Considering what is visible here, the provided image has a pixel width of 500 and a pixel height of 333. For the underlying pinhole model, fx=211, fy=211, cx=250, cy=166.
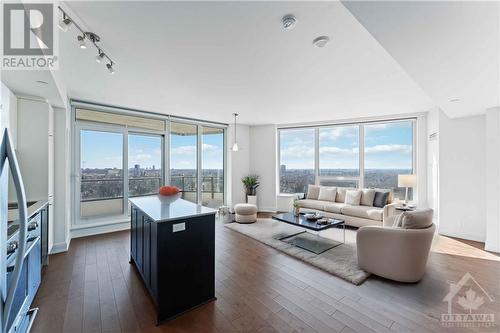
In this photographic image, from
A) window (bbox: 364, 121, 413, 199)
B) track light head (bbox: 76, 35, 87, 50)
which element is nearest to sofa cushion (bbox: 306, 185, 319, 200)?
window (bbox: 364, 121, 413, 199)

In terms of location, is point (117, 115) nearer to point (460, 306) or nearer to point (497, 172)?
point (460, 306)

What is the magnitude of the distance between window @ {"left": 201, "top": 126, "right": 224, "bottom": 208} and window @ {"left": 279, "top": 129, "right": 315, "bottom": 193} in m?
2.00

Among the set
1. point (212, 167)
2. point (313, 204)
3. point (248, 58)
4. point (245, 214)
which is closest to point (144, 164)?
point (212, 167)

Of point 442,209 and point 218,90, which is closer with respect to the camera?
point 218,90

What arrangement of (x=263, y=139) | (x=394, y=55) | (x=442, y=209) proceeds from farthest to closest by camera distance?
(x=263, y=139) < (x=442, y=209) < (x=394, y=55)

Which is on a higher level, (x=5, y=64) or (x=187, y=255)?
(x=5, y=64)

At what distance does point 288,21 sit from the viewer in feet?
6.15

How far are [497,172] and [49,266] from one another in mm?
7270

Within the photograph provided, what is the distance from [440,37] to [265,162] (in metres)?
5.55

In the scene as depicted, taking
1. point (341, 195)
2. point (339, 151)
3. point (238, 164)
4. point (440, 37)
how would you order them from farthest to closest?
point (238, 164) < point (339, 151) < point (341, 195) < point (440, 37)

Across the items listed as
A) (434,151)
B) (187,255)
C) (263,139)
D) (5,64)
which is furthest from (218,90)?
(434,151)

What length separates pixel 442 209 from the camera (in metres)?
4.34

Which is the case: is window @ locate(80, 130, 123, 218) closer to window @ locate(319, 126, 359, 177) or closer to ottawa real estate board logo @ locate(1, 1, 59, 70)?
ottawa real estate board logo @ locate(1, 1, 59, 70)

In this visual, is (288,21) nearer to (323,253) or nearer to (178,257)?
(178,257)
